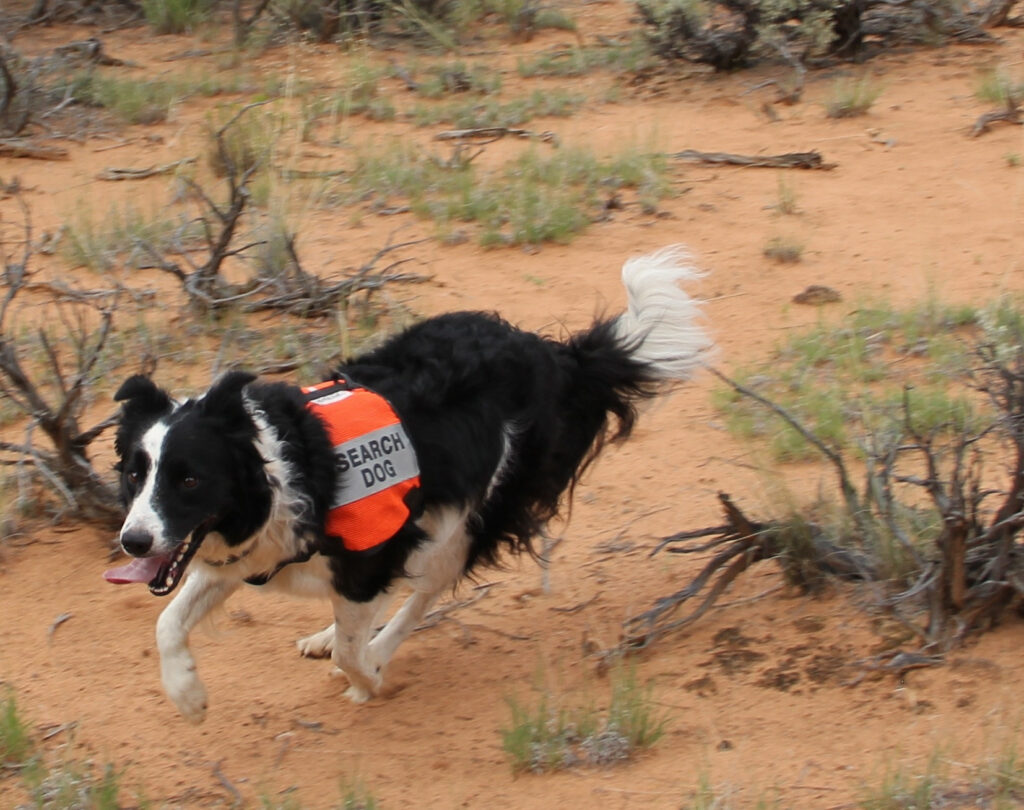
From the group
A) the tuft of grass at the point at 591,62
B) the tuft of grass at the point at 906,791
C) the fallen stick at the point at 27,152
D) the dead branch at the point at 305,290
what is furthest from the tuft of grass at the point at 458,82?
the tuft of grass at the point at 906,791

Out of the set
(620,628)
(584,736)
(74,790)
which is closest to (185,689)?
(74,790)

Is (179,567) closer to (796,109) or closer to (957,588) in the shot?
(957,588)

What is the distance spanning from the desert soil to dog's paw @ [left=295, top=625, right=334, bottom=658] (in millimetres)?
51

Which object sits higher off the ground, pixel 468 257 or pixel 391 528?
pixel 391 528

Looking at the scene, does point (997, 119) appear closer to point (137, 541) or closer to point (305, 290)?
point (305, 290)

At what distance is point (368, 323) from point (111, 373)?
1.34 m

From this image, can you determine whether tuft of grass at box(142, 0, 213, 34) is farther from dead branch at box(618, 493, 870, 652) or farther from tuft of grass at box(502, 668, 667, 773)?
tuft of grass at box(502, 668, 667, 773)

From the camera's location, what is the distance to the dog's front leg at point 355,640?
175 inches

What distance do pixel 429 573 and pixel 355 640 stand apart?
409 millimetres

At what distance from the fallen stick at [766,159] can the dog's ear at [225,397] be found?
19.0 feet

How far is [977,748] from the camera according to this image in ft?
12.4

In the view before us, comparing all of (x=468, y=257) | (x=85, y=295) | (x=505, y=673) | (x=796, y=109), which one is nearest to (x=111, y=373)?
(x=85, y=295)

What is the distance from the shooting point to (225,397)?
13.0ft

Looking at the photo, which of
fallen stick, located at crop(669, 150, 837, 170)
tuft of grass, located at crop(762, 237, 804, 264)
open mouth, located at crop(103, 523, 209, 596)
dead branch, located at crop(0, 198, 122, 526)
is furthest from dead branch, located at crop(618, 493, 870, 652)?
fallen stick, located at crop(669, 150, 837, 170)
